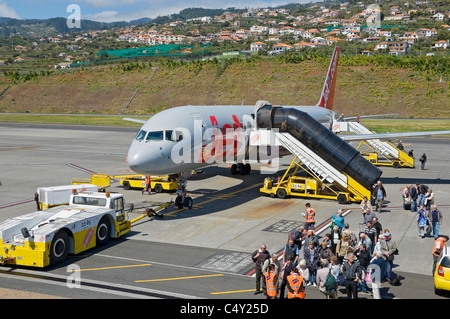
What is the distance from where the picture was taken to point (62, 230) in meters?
18.6

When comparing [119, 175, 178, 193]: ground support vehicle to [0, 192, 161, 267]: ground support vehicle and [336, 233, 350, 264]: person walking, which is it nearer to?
[0, 192, 161, 267]: ground support vehicle

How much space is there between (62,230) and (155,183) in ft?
46.8

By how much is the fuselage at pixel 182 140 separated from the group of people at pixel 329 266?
929 cm

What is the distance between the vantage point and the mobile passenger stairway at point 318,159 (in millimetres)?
29016

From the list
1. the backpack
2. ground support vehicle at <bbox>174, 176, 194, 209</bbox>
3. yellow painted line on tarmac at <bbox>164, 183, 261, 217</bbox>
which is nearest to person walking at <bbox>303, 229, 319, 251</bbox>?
the backpack

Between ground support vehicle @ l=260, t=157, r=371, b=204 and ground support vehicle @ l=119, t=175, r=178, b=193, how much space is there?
605cm

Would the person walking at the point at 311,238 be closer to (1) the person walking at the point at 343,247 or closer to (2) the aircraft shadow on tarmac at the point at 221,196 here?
(1) the person walking at the point at 343,247

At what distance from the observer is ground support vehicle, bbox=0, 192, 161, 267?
58.5 ft

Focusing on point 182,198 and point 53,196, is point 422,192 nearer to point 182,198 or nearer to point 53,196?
point 182,198

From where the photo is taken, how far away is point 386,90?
9962 cm

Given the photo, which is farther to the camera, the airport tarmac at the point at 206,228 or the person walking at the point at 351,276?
the airport tarmac at the point at 206,228

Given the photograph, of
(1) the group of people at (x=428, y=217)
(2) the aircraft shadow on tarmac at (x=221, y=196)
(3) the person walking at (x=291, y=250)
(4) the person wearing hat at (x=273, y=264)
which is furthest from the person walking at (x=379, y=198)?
(4) the person wearing hat at (x=273, y=264)

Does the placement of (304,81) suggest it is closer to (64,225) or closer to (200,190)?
(200,190)
